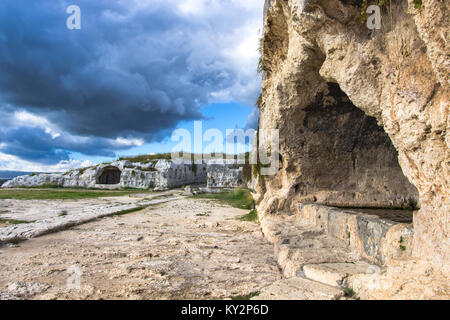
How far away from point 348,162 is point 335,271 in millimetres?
3883

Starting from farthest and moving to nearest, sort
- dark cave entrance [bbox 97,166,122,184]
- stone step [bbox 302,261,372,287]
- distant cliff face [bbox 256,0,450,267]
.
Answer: dark cave entrance [bbox 97,166,122,184] → stone step [bbox 302,261,372,287] → distant cliff face [bbox 256,0,450,267]

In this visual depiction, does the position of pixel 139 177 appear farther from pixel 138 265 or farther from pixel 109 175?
pixel 138 265

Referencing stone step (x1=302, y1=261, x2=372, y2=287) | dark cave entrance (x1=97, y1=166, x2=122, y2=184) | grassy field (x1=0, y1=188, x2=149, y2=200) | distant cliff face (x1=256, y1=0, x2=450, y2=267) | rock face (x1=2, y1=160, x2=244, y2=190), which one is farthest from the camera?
dark cave entrance (x1=97, y1=166, x2=122, y2=184)

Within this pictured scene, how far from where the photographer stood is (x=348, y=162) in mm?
5762

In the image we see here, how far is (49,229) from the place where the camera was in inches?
187

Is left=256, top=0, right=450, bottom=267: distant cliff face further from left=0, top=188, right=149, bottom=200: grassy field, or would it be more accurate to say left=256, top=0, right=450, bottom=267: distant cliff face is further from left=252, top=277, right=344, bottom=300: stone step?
left=0, top=188, right=149, bottom=200: grassy field

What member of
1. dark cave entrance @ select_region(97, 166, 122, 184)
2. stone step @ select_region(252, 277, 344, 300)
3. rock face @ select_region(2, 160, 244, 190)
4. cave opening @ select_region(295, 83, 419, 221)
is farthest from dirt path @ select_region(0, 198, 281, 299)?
dark cave entrance @ select_region(97, 166, 122, 184)

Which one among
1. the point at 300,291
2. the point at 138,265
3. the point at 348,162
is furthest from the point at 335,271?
the point at 348,162

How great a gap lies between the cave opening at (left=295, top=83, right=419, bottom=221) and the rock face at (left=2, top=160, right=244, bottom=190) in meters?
13.1

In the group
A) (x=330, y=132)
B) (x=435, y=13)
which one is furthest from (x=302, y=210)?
(x=435, y=13)

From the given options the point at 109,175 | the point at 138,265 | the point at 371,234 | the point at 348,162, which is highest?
the point at 348,162

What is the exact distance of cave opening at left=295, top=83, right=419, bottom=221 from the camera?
545 cm
